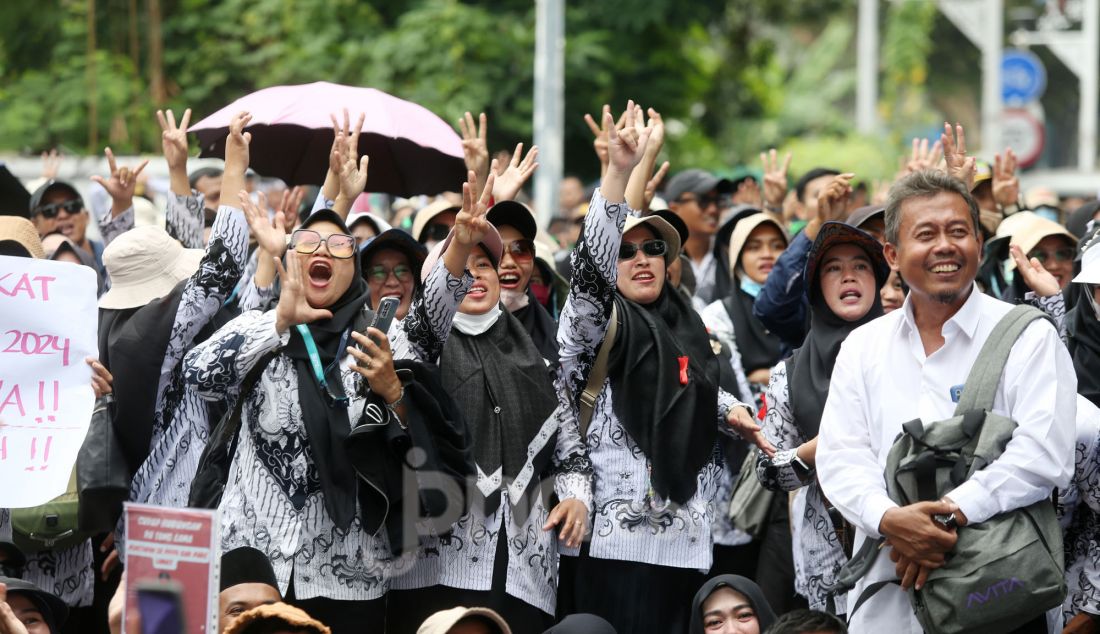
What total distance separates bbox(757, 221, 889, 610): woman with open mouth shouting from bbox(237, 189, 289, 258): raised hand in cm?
186

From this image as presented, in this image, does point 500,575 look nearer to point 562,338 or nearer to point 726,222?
point 562,338

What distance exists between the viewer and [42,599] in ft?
17.2

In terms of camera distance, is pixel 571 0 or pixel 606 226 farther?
pixel 571 0

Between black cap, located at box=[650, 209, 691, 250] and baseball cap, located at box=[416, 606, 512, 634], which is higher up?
black cap, located at box=[650, 209, 691, 250]

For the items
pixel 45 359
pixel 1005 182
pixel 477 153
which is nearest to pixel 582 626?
pixel 477 153

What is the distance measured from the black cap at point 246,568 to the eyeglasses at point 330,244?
981 millimetres

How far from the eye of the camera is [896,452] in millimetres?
4113

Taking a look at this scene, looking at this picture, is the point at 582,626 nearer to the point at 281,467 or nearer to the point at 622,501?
the point at 622,501

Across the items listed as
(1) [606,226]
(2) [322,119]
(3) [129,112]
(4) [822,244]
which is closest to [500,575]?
(1) [606,226]

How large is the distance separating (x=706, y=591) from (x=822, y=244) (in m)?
1.35

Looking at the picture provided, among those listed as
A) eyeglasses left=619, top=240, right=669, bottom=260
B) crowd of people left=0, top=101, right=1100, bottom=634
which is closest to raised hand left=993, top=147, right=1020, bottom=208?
crowd of people left=0, top=101, right=1100, bottom=634

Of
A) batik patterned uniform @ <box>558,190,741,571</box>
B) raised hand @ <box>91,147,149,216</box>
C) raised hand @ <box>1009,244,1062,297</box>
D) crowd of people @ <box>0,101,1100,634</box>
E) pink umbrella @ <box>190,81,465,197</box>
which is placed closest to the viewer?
crowd of people @ <box>0,101,1100,634</box>

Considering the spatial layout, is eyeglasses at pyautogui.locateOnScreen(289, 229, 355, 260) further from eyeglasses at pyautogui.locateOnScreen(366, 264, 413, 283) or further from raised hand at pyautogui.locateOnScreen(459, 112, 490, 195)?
eyeglasses at pyautogui.locateOnScreen(366, 264, 413, 283)

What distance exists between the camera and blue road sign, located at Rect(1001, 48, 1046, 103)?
79.7 feet
